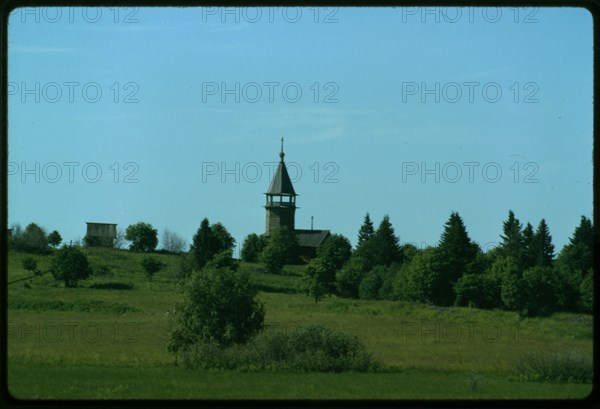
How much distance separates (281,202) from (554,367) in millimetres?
2082

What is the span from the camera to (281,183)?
566 cm

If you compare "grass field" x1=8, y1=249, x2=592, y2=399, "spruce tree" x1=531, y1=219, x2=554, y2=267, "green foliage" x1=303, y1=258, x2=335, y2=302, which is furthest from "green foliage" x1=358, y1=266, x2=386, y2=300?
"spruce tree" x1=531, y1=219, x2=554, y2=267

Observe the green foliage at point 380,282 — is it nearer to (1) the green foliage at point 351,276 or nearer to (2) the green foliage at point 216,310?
(1) the green foliage at point 351,276

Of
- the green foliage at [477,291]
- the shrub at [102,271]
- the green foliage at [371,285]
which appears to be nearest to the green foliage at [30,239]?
the shrub at [102,271]

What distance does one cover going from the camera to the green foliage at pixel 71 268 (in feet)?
34.6

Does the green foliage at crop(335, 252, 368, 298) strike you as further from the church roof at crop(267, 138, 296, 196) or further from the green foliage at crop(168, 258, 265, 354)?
the church roof at crop(267, 138, 296, 196)

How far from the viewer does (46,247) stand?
909 centimetres

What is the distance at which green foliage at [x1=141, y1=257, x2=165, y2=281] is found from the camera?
10.4 meters

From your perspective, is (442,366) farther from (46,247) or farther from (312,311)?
(46,247)

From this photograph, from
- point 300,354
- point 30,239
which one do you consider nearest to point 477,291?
point 300,354

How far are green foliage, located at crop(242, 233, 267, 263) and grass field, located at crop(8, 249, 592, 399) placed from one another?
0.79 meters

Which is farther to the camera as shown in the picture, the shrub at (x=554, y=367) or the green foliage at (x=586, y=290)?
the shrub at (x=554, y=367)

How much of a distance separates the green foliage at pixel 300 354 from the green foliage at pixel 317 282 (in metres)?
0.49

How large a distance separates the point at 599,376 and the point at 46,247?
6831 millimetres
